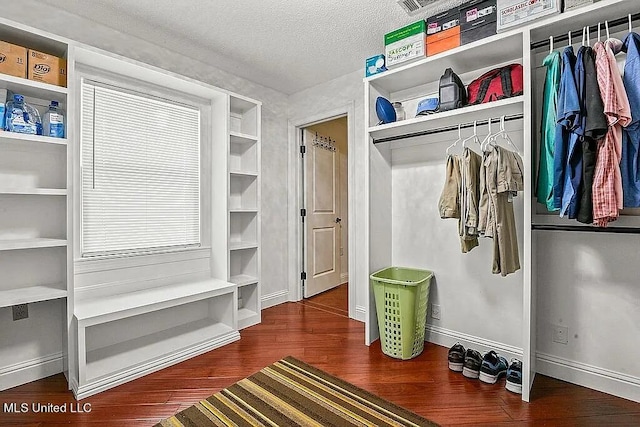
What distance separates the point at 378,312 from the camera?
2572mm

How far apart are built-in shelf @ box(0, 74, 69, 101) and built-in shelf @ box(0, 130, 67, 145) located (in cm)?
29

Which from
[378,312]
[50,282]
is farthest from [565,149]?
[50,282]

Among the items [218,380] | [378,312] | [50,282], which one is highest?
[50,282]

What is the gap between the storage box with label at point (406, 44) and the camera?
239cm

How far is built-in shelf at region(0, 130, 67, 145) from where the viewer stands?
1.90m

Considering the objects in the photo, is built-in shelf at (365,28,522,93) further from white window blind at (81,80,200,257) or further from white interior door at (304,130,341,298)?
white window blind at (81,80,200,257)

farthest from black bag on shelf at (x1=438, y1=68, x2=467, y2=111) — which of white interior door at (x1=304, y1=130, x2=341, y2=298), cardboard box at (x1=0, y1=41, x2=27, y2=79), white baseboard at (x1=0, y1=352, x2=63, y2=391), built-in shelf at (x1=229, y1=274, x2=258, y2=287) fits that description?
white baseboard at (x1=0, y1=352, x2=63, y2=391)

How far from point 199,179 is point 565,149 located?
2.83 metres

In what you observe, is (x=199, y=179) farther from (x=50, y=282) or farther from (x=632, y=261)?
(x=632, y=261)

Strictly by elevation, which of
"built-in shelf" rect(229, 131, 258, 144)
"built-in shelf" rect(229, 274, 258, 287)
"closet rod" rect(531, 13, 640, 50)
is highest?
"closet rod" rect(531, 13, 640, 50)

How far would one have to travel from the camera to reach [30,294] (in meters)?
2.02

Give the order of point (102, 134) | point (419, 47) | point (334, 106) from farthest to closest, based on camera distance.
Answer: point (334, 106)
point (102, 134)
point (419, 47)

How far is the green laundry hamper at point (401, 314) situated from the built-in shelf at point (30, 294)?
2.13 m

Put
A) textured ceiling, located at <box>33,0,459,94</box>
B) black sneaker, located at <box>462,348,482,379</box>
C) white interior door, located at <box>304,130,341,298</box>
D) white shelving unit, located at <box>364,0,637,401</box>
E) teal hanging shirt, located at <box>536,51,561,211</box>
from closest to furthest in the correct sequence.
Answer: teal hanging shirt, located at <box>536,51,561,211</box> < white shelving unit, located at <box>364,0,637,401</box> < black sneaker, located at <box>462,348,482,379</box> < textured ceiling, located at <box>33,0,459,94</box> < white interior door, located at <box>304,130,341,298</box>
